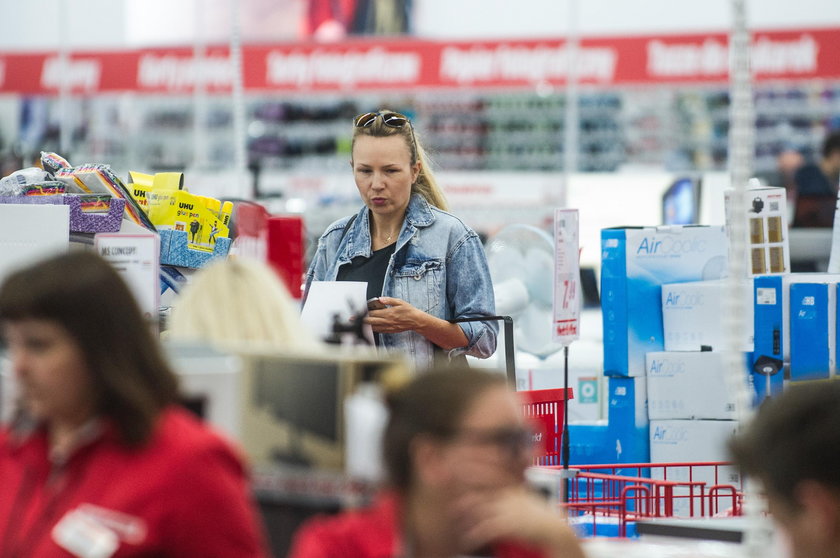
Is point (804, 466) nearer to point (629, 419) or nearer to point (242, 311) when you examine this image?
point (242, 311)

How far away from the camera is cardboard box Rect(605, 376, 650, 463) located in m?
4.80

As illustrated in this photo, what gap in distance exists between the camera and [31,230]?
326 centimetres

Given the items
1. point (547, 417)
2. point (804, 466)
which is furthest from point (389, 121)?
point (804, 466)

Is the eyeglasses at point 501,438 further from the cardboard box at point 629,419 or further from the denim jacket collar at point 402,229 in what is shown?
the cardboard box at point 629,419

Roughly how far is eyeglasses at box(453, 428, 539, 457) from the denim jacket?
192cm

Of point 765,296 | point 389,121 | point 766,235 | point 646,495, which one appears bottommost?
point 646,495

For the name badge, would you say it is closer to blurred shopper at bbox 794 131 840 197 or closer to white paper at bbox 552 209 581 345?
white paper at bbox 552 209 581 345

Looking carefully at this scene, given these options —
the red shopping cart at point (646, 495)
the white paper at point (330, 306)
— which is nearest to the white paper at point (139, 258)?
the white paper at point (330, 306)

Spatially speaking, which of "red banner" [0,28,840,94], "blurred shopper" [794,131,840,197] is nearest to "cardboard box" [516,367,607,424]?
"blurred shopper" [794,131,840,197]

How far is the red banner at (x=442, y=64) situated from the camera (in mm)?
14039

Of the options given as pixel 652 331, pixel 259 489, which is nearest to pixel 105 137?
pixel 652 331

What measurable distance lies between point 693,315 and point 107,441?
11.1 ft

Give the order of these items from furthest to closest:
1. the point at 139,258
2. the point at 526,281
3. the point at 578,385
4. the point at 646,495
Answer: the point at 526,281 < the point at 578,385 < the point at 646,495 < the point at 139,258

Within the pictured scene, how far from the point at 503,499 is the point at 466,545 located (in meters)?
0.08
